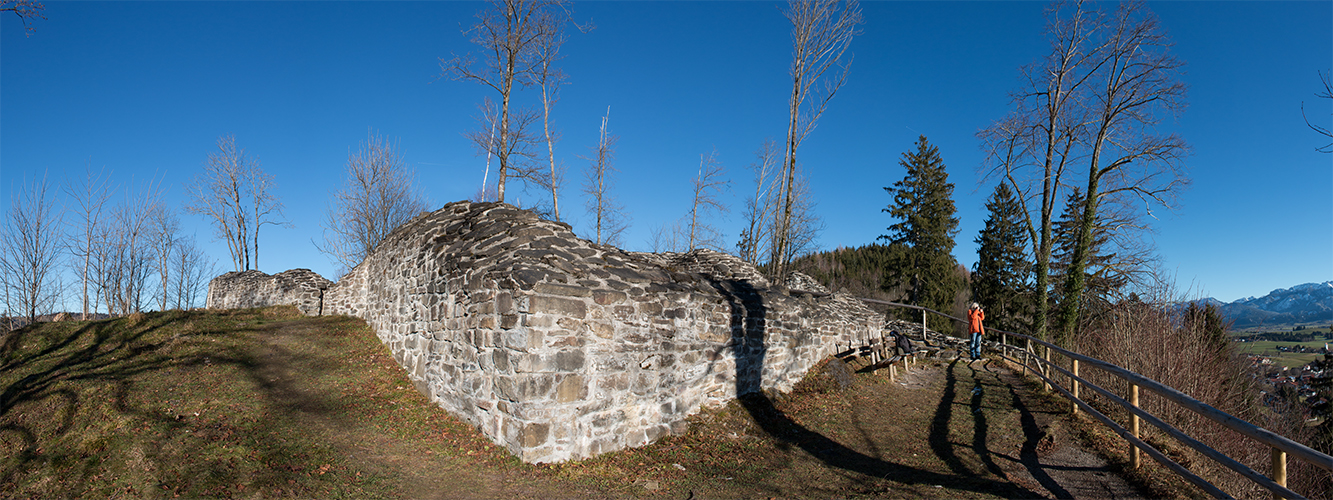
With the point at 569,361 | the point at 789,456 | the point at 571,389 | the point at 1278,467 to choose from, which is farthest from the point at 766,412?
the point at 1278,467

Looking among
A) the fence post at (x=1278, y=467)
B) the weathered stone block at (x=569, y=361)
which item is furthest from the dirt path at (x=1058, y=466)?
the weathered stone block at (x=569, y=361)

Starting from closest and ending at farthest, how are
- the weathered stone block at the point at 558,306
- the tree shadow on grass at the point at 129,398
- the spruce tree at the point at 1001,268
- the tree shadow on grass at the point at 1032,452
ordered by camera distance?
the tree shadow on grass at the point at 129,398
the tree shadow on grass at the point at 1032,452
the weathered stone block at the point at 558,306
the spruce tree at the point at 1001,268

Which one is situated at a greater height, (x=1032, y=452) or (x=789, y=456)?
(x=1032, y=452)

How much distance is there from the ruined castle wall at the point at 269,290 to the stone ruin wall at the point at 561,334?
7.45 meters

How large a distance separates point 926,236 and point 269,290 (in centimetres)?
3072

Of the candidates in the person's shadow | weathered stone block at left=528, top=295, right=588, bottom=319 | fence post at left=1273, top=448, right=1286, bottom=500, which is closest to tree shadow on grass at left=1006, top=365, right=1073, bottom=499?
the person's shadow

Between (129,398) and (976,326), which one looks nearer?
(129,398)

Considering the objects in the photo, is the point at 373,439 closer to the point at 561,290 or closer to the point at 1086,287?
the point at 561,290

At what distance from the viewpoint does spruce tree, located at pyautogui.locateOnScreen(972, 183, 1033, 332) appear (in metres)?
27.2

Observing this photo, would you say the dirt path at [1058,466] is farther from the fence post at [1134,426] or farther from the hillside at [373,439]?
the fence post at [1134,426]

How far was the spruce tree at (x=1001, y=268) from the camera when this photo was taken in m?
27.2

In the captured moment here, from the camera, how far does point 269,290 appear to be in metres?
17.0

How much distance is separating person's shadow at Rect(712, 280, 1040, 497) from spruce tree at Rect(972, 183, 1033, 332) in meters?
21.1

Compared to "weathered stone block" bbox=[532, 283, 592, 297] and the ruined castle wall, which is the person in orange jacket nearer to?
"weathered stone block" bbox=[532, 283, 592, 297]
